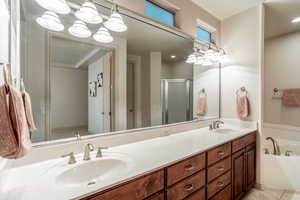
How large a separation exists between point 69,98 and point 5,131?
2.71 ft

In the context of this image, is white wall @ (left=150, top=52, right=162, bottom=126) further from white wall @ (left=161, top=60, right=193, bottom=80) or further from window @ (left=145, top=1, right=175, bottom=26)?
window @ (left=145, top=1, right=175, bottom=26)

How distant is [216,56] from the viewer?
8.06 feet

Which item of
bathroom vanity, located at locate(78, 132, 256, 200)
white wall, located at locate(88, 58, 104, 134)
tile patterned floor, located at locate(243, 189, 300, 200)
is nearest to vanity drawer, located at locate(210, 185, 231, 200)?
bathroom vanity, located at locate(78, 132, 256, 200)

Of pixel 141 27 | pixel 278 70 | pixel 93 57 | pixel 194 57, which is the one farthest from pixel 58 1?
pixel 278 70

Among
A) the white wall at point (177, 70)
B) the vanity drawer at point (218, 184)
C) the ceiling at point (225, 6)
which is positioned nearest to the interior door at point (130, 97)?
the white wall at point (177, 70)

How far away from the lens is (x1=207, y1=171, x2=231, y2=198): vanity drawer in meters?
1.43

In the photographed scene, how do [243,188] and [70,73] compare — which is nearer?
[70,73]

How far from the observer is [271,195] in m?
2.05

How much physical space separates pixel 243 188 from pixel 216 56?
6.09 ft

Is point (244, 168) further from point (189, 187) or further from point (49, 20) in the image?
point (49, 20)

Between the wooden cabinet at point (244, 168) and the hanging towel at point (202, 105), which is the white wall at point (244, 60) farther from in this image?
the hanging towel at point (202, 105)

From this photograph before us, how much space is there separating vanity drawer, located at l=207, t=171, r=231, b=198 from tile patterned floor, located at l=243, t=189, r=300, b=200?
2.19 ft

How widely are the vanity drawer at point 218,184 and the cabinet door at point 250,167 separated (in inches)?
20.8

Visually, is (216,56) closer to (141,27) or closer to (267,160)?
(141,27)
